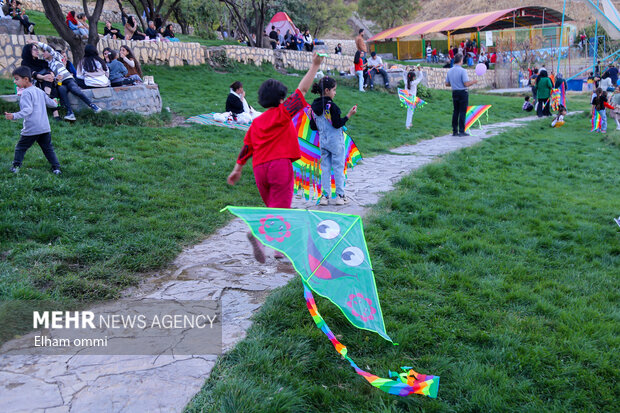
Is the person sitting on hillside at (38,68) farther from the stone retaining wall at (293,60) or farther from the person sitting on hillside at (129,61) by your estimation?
the stone retaining wall at (293,60)

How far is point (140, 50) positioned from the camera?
59.0 feet

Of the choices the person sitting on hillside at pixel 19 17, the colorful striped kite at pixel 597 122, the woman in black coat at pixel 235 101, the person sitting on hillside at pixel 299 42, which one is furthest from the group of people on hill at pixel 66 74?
the person sitting on hillside at pixel 299 42

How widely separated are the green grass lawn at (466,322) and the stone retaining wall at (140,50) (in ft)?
41.2

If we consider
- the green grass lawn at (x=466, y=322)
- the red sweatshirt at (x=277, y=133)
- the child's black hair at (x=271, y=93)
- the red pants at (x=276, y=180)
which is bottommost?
the green grass lawn at (x=466, y=322)

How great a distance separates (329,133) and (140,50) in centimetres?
1419

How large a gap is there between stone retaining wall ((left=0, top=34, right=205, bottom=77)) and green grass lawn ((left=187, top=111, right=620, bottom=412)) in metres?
12.6

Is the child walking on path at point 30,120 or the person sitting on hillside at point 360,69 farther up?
the person sitting on hillside at point 360,69

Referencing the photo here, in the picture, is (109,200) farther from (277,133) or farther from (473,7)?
(473,7)

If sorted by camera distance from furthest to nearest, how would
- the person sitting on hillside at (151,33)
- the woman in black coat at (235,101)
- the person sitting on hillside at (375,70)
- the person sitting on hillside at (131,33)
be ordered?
the person sitting on hillside at (375,70) → the person sitting on hillside at (151,33) → the person sitting on hillside at (131,33) → the woman in black coat at (235,101)

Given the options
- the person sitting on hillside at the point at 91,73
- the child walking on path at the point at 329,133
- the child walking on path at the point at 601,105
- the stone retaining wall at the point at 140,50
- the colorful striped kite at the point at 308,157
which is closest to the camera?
the child walking on path at the point at 329,133

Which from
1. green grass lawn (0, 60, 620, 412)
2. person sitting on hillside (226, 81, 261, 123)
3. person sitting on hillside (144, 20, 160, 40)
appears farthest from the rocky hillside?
green grass lawn (0, 60, 620, 412)

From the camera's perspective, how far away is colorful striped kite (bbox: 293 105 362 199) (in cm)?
635

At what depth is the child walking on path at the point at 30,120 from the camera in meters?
6.57

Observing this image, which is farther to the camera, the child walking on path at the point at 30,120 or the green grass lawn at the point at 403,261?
the child walking on path at the point at 30,120
